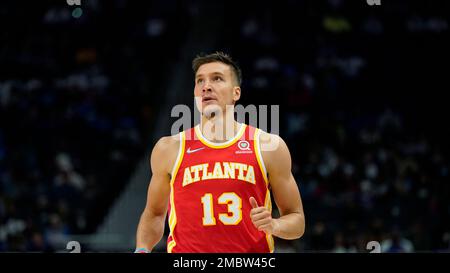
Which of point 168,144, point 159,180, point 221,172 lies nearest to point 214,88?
point 168,144

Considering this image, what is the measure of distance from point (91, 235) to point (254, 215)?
7.94 meters

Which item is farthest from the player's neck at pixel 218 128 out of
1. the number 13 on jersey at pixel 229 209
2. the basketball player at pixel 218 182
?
the number 13 on jersey at pixel 229 209

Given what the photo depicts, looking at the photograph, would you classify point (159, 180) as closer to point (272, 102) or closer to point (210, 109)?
point (210, 109)

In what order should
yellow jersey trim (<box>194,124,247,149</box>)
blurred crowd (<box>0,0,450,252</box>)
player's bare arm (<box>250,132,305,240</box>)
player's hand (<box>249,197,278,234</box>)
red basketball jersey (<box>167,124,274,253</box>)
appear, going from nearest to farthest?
player's hand (<box>249,197,278,234</box>) < red basketball jersey (<box>167,124,274,253</box>) < player's bare arm (<box>250,132,305,240</box>) < yellow jersey trim (<box>194,124,247,149</box>) < blurred crowd (<box>0,0,450,252</box>)

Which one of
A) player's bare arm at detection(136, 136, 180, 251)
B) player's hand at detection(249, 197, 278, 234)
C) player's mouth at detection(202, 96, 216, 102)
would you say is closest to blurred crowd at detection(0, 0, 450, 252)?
player's bare arm at detection(136, 136, 180, 251)

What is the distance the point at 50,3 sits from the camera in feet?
58.9

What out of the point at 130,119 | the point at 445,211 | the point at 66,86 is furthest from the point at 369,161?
the point at 66,86

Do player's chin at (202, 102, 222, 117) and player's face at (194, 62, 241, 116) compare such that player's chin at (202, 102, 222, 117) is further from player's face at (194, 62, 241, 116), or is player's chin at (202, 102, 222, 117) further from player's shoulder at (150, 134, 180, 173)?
player's shoulder at (150, 134, 180, 173)

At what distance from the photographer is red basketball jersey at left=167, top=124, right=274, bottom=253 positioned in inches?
180

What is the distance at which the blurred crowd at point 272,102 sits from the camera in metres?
11.7

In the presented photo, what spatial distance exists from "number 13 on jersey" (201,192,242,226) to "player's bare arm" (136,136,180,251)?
16.1 inches

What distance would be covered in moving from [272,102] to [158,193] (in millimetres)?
9797

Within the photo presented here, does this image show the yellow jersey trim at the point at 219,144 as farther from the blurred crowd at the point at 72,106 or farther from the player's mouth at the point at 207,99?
the blurred crowd at the point at 72,106

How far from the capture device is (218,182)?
4.62 meters
